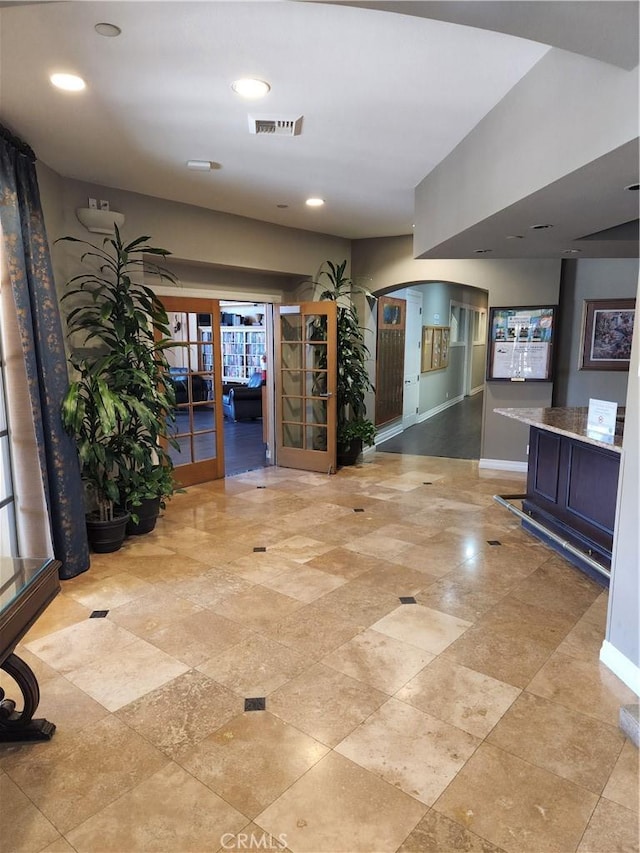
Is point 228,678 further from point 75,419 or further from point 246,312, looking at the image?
point 246,312

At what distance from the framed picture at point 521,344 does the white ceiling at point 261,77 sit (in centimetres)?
260

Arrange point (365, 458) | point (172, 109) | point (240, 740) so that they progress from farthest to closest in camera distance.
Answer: point (365, 458) < point (172, 109) < point (240, 740)

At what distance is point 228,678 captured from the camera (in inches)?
101

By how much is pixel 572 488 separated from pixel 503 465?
8.78 ft

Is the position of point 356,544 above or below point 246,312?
below

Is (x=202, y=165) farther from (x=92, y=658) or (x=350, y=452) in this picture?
(x=350, y=452)

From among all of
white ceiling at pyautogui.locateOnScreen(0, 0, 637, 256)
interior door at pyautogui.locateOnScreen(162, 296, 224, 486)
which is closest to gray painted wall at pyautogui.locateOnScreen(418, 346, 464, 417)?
interior door at pyautogui.locateOnScreen(162, 296, 224, 486)

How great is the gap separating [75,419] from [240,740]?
227cm

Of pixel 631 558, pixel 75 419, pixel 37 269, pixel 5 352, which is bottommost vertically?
pixel 631 558

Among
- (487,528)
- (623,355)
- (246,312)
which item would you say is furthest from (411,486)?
(246,312)

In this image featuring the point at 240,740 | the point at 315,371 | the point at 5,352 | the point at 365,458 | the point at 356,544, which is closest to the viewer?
the point at 240,740

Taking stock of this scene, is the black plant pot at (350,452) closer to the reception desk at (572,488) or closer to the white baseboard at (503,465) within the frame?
the white baseboard at (503,465)

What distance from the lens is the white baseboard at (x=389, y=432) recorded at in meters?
8.30

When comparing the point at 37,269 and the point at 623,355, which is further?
the point at 623,355
